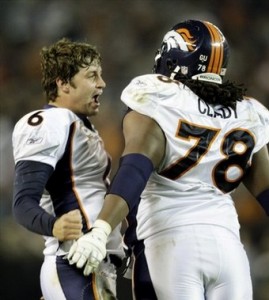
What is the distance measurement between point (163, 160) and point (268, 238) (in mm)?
2641

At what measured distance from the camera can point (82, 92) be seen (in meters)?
2.58

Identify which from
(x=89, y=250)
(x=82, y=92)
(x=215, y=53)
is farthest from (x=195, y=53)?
(x=89, y=250)

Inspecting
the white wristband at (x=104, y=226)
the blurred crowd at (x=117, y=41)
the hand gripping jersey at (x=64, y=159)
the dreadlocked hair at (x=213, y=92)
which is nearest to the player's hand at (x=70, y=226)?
the white wristband at (x=104, y=226)

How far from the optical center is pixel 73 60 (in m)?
2.60

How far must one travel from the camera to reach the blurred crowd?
4.80m

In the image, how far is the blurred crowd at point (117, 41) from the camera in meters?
4.80

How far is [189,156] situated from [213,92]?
0.22 metres

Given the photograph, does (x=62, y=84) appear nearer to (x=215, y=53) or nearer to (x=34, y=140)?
(x=34, y=140)

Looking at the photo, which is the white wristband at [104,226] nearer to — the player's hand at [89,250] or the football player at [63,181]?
the player's hand at [89,250]

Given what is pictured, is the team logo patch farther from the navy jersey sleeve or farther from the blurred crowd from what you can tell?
the blurred crowd

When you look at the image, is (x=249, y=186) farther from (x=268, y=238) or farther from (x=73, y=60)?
(x=268, y=238)

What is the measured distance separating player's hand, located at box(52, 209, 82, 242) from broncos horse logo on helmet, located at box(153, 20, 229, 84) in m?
0.59

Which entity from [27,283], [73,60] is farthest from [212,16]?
[73,60]

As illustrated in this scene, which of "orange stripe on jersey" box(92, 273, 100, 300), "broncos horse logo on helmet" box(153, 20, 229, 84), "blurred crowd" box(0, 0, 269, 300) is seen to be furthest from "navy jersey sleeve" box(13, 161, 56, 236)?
"blurred crowd" box(0, 0, 269, 300)
